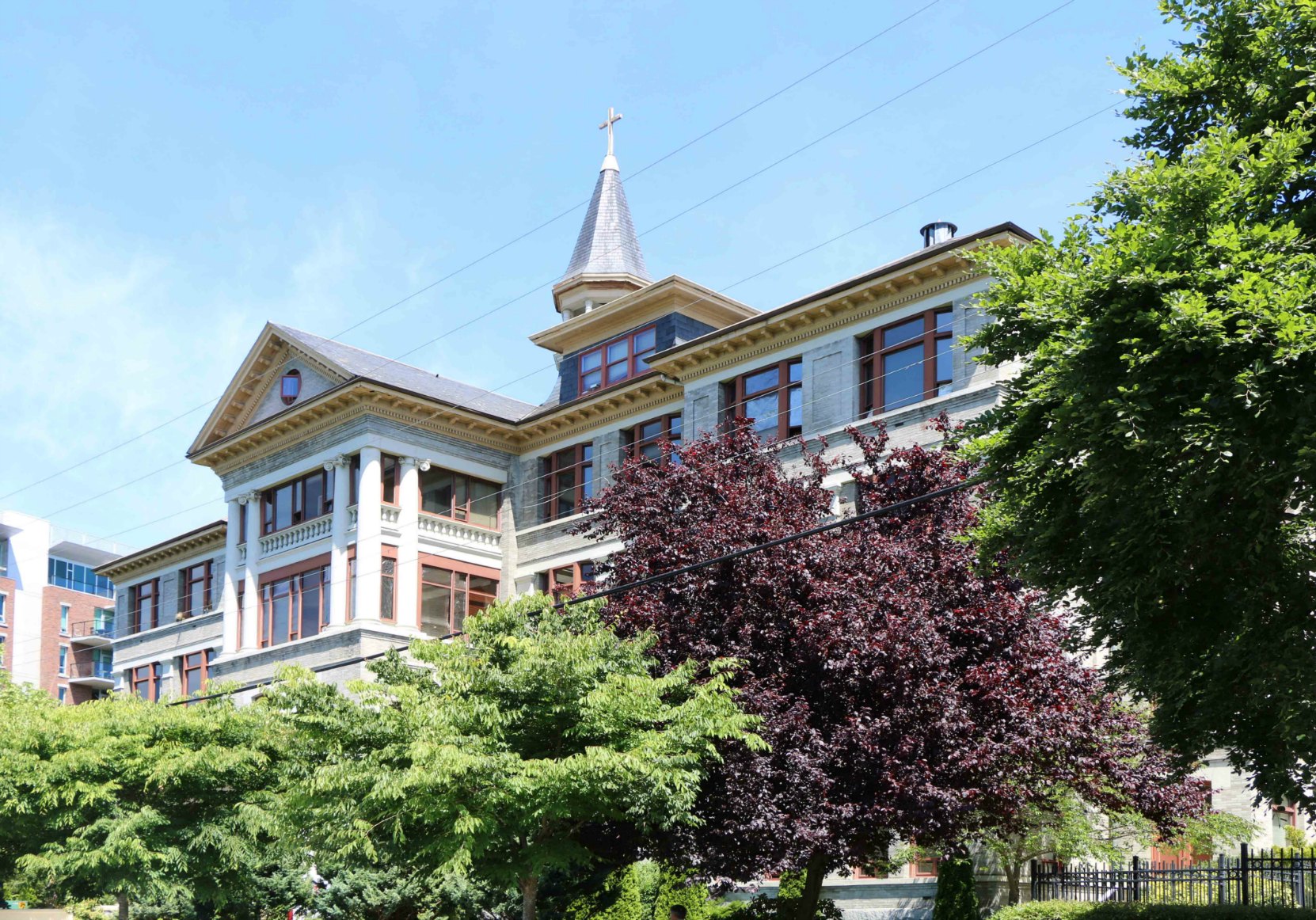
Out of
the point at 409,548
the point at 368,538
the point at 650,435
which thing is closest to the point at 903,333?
the point at 650,435

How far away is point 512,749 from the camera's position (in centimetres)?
2480

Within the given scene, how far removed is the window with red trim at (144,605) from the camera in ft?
199

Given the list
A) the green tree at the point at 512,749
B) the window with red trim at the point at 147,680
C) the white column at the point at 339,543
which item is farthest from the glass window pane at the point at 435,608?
the green tree at the point at 512,749

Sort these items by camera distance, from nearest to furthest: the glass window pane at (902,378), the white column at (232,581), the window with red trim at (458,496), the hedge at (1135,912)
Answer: the hedge at (1135,912)
the glass window pane at (902,378)
the window with red trim at (458,496)
the white column at (232,581)

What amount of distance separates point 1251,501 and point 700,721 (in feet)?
31.7

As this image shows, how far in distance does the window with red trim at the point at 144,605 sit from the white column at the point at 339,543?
18.8 m

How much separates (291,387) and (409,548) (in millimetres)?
6962

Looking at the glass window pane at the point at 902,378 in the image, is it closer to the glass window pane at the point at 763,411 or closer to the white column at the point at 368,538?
the glass window pane at the point at 763,411

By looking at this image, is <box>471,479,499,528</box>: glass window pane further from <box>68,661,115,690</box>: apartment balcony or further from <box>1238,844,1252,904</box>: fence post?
<box>68,661,115,690</box>: apartment balcony

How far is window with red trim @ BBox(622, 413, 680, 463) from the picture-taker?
42.4 m

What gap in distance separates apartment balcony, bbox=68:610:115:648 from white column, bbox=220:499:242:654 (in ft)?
172

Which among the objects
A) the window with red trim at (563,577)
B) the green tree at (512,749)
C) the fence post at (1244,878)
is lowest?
the fence post at (1244,878)

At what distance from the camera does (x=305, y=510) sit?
4691cm

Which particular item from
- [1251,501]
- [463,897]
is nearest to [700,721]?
[1251,501]
